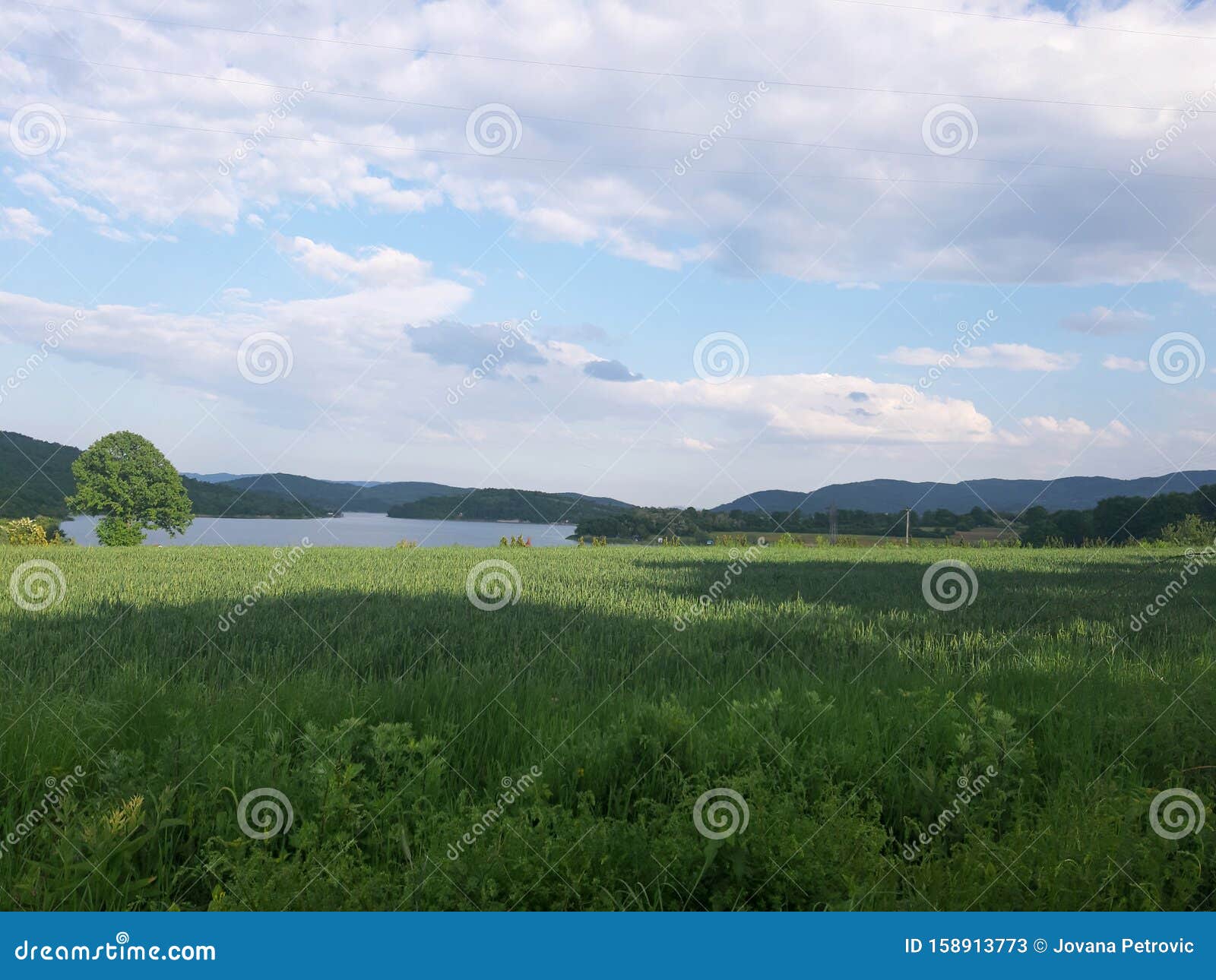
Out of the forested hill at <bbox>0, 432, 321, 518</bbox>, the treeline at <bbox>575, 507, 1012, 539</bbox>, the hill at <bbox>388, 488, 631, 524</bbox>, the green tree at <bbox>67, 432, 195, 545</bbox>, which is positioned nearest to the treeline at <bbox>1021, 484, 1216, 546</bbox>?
Answer: the treeline at <bbox>575, 507, 1012, 539</bbox>

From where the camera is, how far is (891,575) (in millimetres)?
17766

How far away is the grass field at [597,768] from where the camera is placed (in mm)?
3117

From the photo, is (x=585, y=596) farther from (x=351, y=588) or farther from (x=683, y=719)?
(x=683, y=719)

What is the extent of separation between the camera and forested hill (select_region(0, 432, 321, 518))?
3130cm

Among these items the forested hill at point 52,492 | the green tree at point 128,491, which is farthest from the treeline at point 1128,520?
the green tree at point 128,491

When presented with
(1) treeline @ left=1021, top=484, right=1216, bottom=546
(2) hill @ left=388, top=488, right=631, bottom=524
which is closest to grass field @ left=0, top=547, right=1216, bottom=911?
(2) hill @ left=388, top=488, right=631, bottom=524

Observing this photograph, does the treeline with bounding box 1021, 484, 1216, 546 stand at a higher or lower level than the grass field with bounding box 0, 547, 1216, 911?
higher

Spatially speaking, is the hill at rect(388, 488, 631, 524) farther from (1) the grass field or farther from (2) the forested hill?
(1) the grass field

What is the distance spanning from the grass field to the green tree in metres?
36.6

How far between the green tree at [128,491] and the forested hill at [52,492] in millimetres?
1015

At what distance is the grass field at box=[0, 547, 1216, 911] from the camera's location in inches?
123

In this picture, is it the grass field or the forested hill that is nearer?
the grass field

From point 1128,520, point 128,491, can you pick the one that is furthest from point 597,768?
point 128,491

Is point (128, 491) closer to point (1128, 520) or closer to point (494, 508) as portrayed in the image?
point (494, 508)
